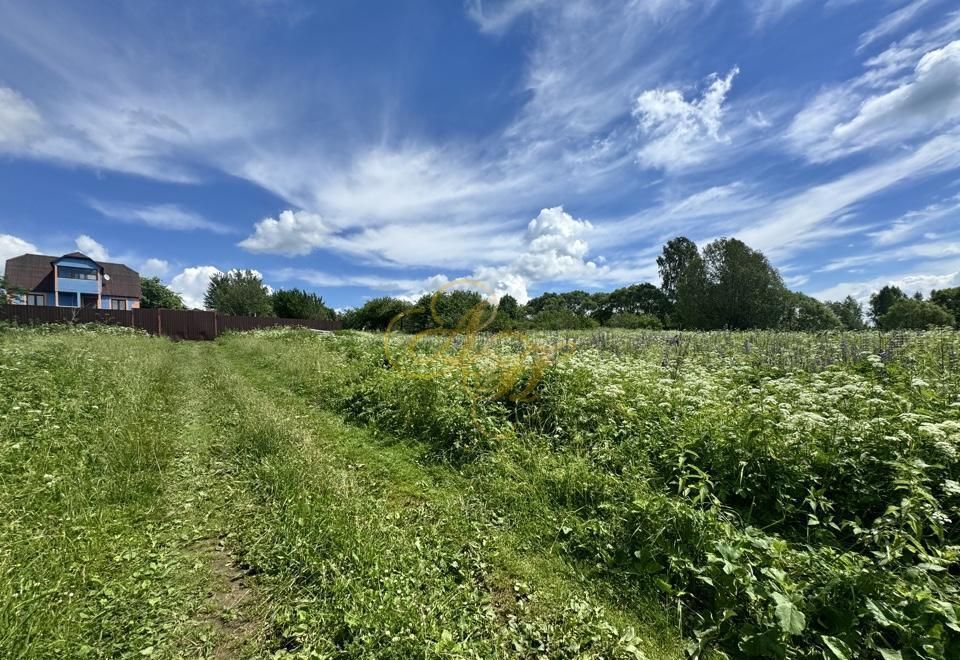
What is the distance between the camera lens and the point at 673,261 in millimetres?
56406

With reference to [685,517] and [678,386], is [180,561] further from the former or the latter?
[678,386]

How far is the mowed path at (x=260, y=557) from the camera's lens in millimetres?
2148

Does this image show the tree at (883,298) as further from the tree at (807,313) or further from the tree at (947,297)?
the tree at (807,313)

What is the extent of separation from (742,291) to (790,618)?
4370cm

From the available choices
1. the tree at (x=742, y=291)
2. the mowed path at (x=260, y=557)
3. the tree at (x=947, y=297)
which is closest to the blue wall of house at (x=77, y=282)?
the mowed path at (x=260, y=557)

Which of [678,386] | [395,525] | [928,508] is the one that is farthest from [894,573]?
[395,525]

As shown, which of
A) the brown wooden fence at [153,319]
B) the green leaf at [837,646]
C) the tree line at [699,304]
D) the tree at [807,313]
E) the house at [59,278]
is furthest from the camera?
the house at [59,278]

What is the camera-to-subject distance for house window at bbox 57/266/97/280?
4316 cm

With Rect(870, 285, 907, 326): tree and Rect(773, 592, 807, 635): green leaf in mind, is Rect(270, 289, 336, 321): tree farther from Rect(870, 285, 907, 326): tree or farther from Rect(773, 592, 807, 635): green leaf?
Rect(870, 285, 907, 326): tree

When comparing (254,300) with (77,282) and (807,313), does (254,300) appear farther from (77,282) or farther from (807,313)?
(807,313)

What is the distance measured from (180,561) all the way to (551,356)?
5.53 m

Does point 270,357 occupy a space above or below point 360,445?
above

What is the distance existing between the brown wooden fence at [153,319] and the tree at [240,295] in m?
23.8

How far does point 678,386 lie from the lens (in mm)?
5156
